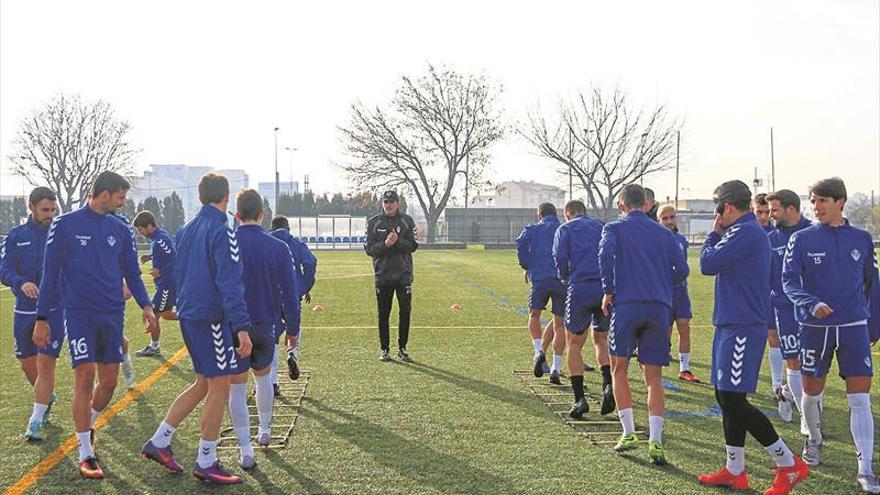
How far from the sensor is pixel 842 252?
5199 millimetres

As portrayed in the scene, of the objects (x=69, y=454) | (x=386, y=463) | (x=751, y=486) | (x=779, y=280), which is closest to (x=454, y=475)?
(x=386, y=463)

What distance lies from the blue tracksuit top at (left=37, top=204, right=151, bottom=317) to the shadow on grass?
213 cm

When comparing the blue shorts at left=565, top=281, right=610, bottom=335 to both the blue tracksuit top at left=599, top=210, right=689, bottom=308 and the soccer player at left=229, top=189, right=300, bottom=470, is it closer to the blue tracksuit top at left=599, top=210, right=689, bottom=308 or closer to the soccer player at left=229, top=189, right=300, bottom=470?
the blue tracksuit top at left=599, top=210, right=689, bottom=308

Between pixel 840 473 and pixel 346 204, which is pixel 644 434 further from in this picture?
pixel 346 204

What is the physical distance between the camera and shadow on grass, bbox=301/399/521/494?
5.12 m

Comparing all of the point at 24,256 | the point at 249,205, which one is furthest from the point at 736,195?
the point at 24,256

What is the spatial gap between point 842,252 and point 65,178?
59.3m

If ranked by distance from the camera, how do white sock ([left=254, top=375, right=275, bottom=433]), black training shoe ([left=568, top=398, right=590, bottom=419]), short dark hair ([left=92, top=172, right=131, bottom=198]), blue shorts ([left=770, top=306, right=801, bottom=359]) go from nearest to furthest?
1. short dark hair ([left=92, top=172, right=131, bottom=198])
2. white sock ([left=254, top=375, right=275, bottom=433])
3. blue shorts ([left=770, top=306, right=801, bottom=359])
4. black training shoe ([left=568, top=398, right=590, bottom=419])

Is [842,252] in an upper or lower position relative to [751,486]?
upper

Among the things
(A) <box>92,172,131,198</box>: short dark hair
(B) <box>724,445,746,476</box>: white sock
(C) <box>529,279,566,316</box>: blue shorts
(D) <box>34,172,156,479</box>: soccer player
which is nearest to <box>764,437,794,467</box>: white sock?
(B) <box>724,445,746,476</box>: white sock

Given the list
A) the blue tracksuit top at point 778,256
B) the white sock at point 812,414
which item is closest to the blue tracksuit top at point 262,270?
the white sock at point 812,414

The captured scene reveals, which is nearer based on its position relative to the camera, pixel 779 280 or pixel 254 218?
pixel 254 218

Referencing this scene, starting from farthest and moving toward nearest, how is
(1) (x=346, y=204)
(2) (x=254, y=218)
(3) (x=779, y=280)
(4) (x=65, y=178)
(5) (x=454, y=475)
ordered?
(1) (x=346, y=204) < (4) (x=65, y=178) < (3) (x=779, y=280) < (2) (x=254, y=218) < (5) (x=454, y=475)

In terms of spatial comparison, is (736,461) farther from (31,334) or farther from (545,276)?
(31,334)
